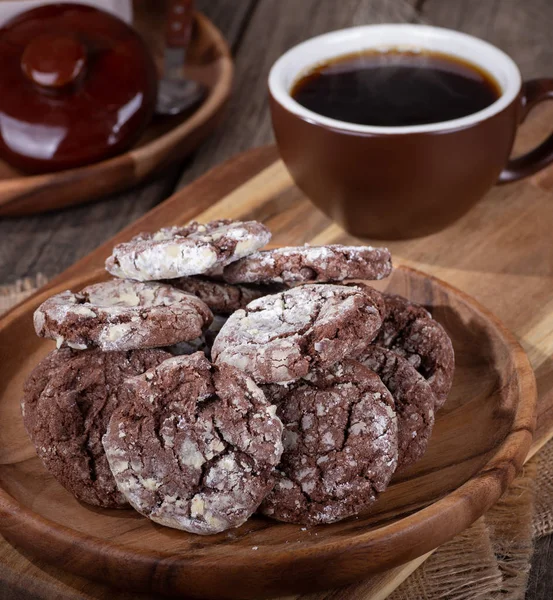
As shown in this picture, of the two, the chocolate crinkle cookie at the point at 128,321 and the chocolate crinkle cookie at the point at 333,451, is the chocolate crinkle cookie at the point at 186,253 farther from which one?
the chocolate crinkle cookie at the point at 333,451

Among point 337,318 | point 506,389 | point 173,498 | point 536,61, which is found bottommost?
point 536,61

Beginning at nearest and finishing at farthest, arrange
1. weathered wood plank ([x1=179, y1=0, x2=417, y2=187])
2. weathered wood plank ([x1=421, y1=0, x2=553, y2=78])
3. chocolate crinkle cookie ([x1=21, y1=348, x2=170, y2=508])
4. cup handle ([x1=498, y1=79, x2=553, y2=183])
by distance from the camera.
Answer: chocolate crinkle cookie ([x1=21, y1=348, x2=170, y2=508]), cup handle ([x1=498, y1=79, x2=553, y2=183]), weathered wood plank ([x1=179, y1=0, x2=417, y2=187]), weathered wood plank ([x1=421, y1=0, x2=553, y2=78])

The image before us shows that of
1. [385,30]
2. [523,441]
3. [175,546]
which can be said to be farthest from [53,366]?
[385,30]

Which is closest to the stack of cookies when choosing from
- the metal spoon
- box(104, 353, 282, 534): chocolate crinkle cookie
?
box(104, 353, 282, 534): chocolate crinkle cookie

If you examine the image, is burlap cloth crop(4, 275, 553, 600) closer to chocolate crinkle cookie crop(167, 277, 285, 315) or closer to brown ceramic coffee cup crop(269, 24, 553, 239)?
chocolate crinkle cookie crop(167, 277, 285, 315)

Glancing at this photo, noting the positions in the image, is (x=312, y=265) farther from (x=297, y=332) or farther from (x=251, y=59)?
(x=251, y=59)

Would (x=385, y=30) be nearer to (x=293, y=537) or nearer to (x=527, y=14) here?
(x=293, y=537)
